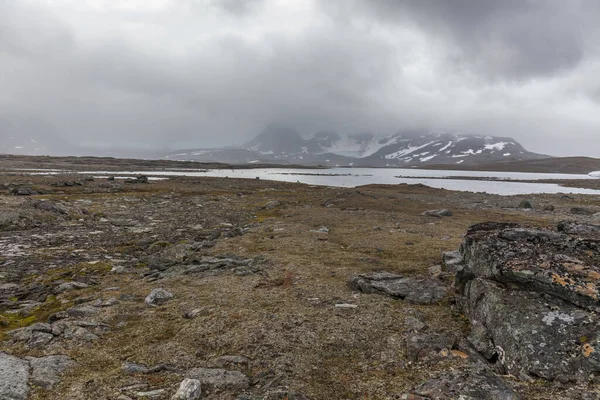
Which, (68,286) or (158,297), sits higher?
(158,297)

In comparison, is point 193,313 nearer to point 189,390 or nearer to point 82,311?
point 82,311

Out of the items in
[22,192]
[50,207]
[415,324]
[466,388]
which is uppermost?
[22,192]

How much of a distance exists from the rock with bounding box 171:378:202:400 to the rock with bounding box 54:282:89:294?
11.1 metres

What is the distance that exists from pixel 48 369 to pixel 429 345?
35.8 feet

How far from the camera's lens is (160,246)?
25812 mm

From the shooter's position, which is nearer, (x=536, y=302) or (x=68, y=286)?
(x=536, y=302)

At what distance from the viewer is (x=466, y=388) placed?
7.65 m

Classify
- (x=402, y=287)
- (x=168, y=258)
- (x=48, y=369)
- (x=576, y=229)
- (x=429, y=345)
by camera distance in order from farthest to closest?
(x=168, y=258) < (x=402, y=287) < (x=576, y=229) < (x=429, y=345) < (x=48, y=369)

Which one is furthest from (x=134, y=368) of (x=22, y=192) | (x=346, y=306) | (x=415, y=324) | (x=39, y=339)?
(x=22, y=192)

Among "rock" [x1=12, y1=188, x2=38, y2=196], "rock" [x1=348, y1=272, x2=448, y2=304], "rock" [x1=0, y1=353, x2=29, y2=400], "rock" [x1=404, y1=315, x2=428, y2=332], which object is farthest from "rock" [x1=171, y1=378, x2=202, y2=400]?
"rock" [x1=12, y1=188, x2=38, y2=196]

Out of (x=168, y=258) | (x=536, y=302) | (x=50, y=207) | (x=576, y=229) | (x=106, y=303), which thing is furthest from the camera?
(x=50, y=207)

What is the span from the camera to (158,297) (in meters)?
14.8

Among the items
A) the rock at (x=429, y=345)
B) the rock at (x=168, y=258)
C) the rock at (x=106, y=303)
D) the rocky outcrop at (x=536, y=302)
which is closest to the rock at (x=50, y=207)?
the rock at (x=168, y=258)

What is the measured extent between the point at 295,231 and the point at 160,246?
37.4 feet
